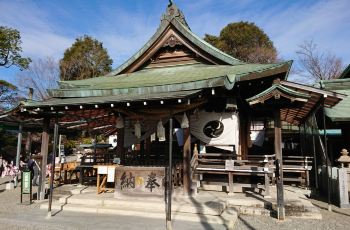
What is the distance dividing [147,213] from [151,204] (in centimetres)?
47

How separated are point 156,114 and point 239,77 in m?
3.10

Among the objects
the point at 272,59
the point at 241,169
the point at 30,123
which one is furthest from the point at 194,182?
the point at 272,59

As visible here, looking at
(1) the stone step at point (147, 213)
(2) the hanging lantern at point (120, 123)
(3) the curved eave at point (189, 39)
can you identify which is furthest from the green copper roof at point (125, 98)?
(3) the curved eave at point (189, 39)

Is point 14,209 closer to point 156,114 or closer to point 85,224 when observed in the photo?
point 85,224

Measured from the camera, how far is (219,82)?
31.1 ft

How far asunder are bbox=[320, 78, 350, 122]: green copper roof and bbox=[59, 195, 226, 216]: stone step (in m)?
6.63

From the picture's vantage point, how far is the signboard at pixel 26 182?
1030 centimetres

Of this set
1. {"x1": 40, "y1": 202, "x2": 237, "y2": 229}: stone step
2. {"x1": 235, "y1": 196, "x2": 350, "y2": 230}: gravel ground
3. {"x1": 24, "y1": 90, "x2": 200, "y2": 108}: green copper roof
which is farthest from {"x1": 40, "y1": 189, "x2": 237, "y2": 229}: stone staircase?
{"x1": 24, "y1": 90, "x2": 200, "y2": 108}: green copper roof

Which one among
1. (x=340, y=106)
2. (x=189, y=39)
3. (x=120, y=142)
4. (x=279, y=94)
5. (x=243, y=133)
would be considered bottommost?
(x=120, y=142)

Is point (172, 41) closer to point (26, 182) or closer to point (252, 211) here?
point (252, 211)

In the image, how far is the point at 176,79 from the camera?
11547 millimetres

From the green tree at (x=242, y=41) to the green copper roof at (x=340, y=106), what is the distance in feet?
77.6

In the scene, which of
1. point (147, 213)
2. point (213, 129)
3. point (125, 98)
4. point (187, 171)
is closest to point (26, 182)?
point (125, 98)

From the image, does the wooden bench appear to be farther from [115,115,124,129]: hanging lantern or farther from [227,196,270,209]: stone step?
[115,115,124,129]: hanging lantern
